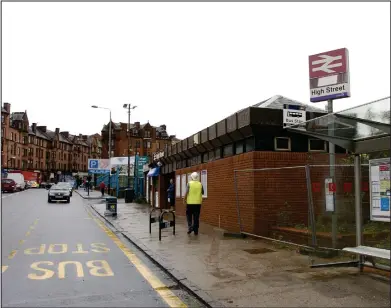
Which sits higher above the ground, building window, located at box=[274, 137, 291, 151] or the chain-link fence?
building window, located at box=[274, 137, 291, 151]

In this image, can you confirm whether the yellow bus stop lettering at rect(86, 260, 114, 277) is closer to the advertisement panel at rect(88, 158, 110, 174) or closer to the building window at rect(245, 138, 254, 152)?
the building window at rect(245, 138, 254, 152)

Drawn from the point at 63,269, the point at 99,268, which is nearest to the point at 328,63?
the point at 99,268

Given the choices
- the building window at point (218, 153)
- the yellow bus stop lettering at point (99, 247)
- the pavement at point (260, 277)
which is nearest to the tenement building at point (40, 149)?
the building window at point (218, 153)

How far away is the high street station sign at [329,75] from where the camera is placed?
24.7 feet

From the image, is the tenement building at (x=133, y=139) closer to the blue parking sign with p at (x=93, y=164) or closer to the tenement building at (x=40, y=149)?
the tenement building at (x=40, y=149)

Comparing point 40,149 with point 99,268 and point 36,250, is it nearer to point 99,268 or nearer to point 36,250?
point 36,250

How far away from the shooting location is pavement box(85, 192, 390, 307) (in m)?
5.18

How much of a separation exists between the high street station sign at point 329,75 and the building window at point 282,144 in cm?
365

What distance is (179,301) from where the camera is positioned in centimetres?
548

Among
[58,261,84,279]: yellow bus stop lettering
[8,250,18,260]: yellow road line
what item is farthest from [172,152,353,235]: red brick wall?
[8,250,18,260]: yellow road line

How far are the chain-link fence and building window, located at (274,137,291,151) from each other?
1.05 meters

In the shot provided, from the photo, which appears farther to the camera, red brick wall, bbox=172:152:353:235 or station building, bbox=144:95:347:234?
station building, bbox=144:95:347:234

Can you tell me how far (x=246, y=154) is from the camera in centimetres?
1162

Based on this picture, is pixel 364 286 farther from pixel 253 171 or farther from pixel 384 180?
pixel 253 171
